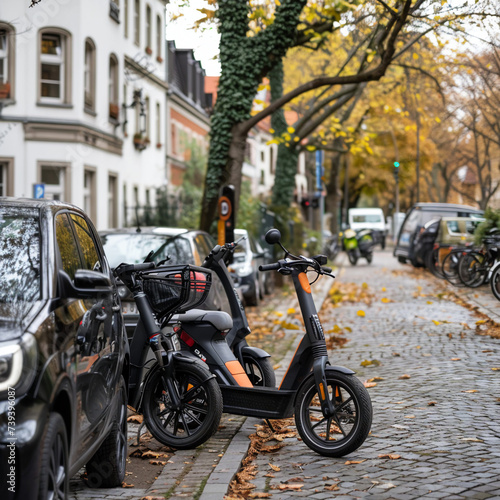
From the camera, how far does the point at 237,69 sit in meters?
18.1

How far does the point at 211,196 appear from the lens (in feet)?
61.0

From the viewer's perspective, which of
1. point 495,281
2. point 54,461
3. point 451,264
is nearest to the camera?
point 54,461

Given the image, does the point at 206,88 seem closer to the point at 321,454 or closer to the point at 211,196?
the point at 211,196

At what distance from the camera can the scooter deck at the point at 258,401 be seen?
654 cm

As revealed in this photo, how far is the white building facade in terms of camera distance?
25.5 m

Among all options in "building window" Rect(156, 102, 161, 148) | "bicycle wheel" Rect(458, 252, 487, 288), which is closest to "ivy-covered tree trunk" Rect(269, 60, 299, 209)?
"bicycle wheel" Rect(458, 252, 487, 288)

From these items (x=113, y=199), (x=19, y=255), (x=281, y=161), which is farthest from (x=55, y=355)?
(x=113, y=199)

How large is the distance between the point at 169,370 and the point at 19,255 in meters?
2.19

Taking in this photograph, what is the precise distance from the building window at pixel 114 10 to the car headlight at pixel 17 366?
26591 millimetres

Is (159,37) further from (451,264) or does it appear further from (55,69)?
(451,264)

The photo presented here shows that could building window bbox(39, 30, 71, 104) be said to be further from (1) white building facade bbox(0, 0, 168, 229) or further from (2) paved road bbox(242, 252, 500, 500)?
(2) paved road bbox(242, 252, 500, 500)

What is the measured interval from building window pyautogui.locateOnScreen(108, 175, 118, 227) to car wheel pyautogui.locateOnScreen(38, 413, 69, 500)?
27122 mm

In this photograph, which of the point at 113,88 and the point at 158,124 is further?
the point at 158,124

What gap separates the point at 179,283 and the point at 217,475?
1.49 m
